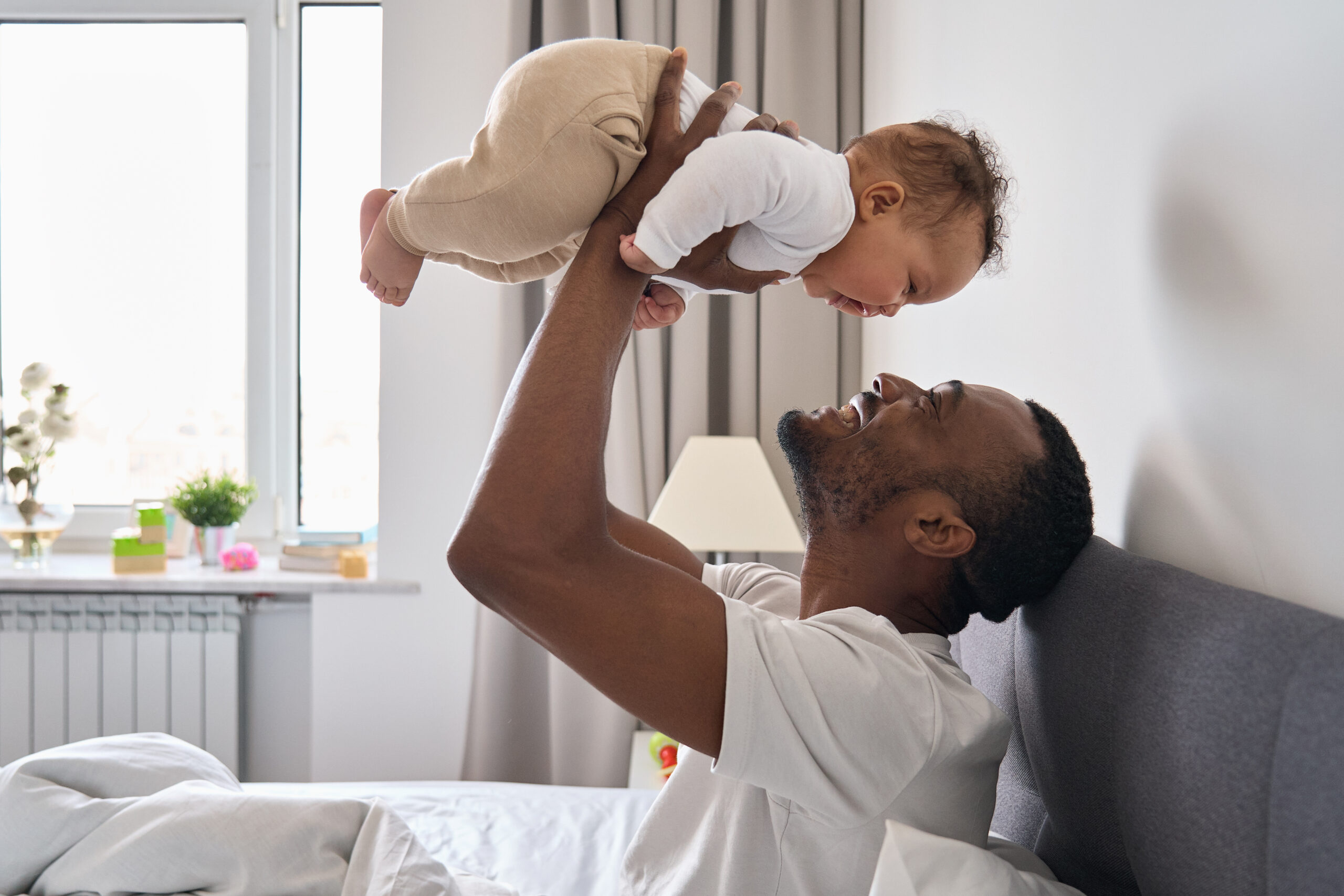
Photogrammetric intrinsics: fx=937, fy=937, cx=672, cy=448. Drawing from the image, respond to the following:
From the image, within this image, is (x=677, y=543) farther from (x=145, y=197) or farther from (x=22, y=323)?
(x=22, y=323)

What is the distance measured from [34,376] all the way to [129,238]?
588 millimetres

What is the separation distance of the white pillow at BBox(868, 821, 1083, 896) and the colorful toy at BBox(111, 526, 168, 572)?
260cm

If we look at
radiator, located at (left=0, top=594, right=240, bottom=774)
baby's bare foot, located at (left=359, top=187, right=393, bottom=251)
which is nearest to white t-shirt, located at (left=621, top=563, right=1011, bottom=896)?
baby's bare foot, located at (left=359, top=187, right=393, bottom=251)

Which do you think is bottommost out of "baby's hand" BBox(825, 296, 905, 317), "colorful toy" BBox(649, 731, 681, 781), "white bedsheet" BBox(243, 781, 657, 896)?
"colorful toy" BBox(649, 731, 681, 781)

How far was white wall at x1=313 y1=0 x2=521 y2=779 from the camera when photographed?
272cm

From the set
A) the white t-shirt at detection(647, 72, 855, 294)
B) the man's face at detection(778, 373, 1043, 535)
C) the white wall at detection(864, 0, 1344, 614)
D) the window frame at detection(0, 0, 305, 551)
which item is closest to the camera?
the white wall at detection(864, 0, 1344, 614)

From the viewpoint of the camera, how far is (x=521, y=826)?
1743 mm

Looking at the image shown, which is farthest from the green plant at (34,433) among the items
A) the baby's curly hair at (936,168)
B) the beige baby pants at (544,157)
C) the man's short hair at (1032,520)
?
the man's short hair at (1032,520)

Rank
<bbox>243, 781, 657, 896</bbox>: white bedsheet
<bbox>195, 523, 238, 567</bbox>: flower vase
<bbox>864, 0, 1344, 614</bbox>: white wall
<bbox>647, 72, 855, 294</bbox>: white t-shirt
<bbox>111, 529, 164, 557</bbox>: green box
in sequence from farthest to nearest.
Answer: <bbox>195, 523, 238, 567</bbox>: flower vase < <bbox>111, 529, 164, 557</bbox>: green box < <bbox>243, 781, 657, 896</bbox>: white bedsheet < <bbox>647, 72, 855, 294</bbox>: white t-shirt < <bbox>864, 0, 1344, 614</bbox>: white wall

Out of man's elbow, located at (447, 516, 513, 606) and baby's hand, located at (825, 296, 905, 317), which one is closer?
man's elbow, located at (447, 516, 513, 606)

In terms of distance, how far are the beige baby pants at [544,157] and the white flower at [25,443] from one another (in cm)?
229

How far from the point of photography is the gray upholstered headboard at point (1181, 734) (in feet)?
1.93

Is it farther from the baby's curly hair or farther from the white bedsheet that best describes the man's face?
the white bedsheet

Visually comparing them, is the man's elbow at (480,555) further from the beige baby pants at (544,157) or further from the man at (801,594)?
the beige baby pants at (544,157)
